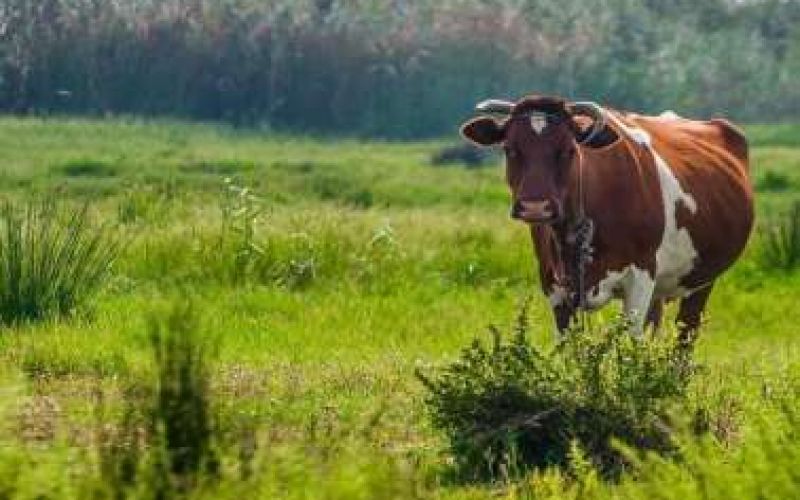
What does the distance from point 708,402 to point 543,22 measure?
163 feet

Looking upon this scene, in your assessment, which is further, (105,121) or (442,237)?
(105,121)

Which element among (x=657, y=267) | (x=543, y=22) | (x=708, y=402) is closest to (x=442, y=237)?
(x=657, y=267)

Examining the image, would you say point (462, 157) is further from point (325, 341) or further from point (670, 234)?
point (670, 234)

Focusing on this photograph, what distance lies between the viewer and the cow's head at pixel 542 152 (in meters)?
9.22

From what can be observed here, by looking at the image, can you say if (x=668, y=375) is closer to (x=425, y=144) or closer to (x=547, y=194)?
(x=547, y=194)

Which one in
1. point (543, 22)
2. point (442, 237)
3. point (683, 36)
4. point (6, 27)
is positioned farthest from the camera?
point (683, 36)

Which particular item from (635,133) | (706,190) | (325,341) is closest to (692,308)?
(706,190)

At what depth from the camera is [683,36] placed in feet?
209

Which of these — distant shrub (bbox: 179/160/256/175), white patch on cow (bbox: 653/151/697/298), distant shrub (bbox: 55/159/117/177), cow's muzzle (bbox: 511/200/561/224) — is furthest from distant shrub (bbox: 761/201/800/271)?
distant shrub (bbox: 179/160/256/175)

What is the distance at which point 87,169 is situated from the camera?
29.5 m

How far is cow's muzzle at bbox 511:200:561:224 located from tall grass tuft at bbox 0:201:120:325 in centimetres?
315

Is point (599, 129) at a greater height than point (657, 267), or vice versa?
point (599, 129)

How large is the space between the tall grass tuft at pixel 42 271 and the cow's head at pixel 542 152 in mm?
2978

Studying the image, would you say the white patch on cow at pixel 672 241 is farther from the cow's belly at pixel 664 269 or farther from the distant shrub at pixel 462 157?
the distant shrub at pixel 462 157
